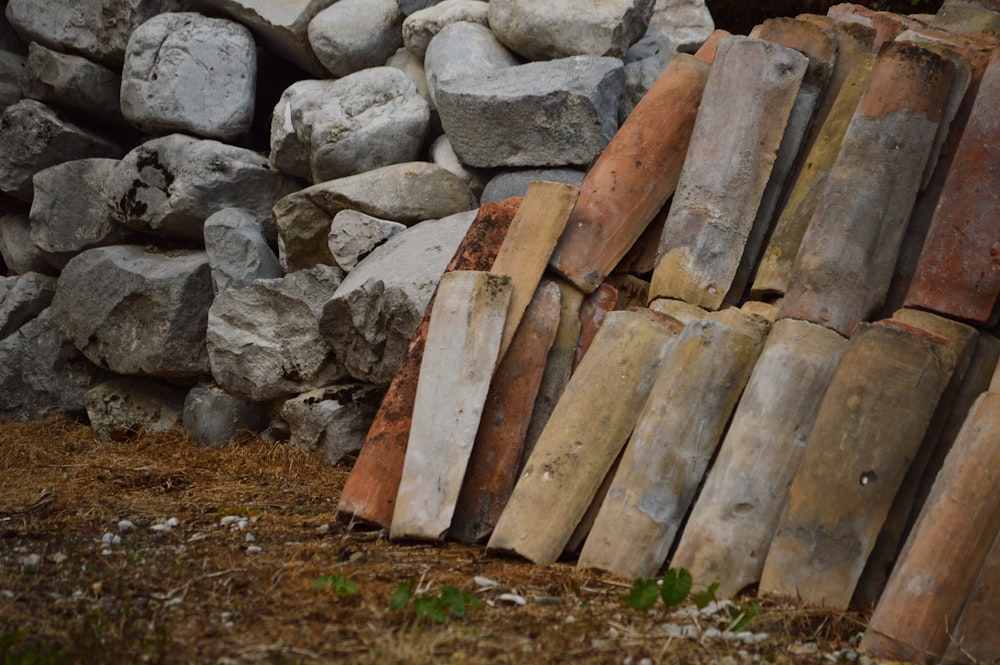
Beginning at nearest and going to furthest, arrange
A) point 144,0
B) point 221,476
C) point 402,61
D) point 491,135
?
point 221,476, point 491,135, point 402,61, point 144,0

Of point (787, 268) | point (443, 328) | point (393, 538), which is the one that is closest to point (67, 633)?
point (393, 538)

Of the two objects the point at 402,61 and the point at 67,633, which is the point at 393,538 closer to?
the point at 67,633

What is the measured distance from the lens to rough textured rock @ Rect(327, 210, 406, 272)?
4883mm

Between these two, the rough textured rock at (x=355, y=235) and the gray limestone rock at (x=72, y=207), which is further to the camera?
the gray limestone rock at (x=72, y=207)

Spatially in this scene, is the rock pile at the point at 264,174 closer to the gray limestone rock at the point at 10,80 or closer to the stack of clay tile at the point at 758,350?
the gray limestone rock at the point at 10,80

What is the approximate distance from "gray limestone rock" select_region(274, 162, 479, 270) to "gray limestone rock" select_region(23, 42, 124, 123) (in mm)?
1836

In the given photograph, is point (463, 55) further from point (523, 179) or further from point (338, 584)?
point (338, 584)

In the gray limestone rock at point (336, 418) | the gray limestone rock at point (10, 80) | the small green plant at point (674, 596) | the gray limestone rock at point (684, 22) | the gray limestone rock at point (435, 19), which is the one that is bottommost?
the gray limestone rock at point (336, 418)

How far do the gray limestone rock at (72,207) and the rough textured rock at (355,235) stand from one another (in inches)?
64.8

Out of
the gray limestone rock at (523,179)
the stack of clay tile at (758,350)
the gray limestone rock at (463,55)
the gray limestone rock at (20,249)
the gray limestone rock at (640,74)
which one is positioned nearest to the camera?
the stack of clay tile at (758,350)

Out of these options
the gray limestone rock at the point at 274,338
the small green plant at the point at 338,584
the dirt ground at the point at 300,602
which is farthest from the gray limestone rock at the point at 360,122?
the small green plant at the point at 338,584

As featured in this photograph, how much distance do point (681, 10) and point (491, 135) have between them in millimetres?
1220

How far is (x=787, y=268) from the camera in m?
3.48

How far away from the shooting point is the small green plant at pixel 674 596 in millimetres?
2654
